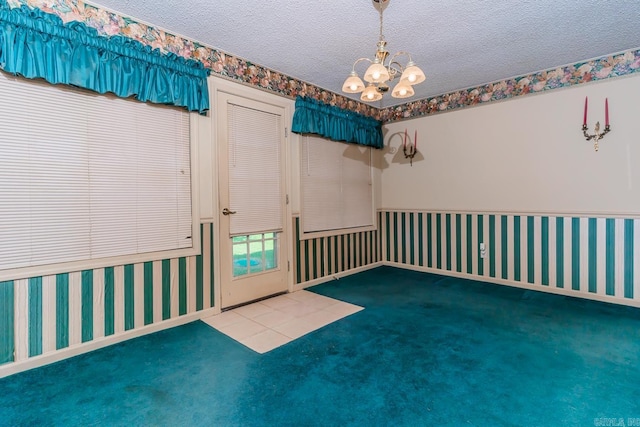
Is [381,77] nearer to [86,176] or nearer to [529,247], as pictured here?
[86,176]

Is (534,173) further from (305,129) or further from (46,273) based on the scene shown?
(46,273)

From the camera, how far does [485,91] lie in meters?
4.16

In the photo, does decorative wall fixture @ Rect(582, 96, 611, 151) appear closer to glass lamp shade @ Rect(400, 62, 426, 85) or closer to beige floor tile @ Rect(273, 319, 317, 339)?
glass lamp shade @ Rect(400, 62, 426, 85)

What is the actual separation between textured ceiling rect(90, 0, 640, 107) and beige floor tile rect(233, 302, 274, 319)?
2661 millimetres

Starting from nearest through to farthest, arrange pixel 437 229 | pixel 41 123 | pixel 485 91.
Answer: pixel 41 123, pixel 485 91, pixel 437 229

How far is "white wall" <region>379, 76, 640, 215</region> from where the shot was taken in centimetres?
330

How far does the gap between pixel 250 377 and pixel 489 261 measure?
3.54 metres

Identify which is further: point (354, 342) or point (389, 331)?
point (389, 331)

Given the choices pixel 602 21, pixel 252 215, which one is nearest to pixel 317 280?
pixel 252 215

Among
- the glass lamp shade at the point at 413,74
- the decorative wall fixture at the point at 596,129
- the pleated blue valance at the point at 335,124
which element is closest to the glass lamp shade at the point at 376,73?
the glass lamp shade at the point at 413,74

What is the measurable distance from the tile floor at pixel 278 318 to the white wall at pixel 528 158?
7.79ft

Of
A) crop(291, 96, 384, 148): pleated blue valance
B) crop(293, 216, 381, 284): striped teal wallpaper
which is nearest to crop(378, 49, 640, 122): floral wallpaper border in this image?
crop(291, 96, 384, 148): pleated blue valance

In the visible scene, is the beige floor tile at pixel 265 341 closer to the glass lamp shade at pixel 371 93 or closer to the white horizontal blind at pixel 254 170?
the white horizontal blind at pixel 254 170

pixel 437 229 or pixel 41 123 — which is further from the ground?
pixel 41 123
